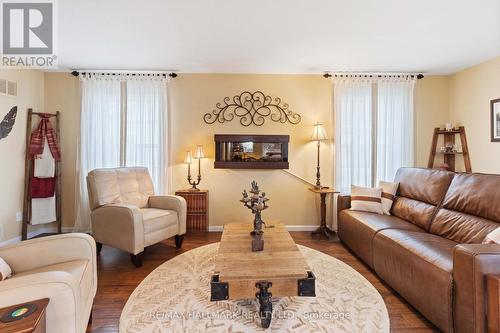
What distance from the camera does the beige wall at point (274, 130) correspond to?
376 centimetres

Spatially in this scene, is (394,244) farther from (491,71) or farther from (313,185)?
(491,71)

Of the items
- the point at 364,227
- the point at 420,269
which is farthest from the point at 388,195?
the point at 420,269

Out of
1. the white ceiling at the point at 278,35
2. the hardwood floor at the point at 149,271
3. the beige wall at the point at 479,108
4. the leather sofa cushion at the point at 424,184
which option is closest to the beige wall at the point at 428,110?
the beige wall at the point at 479,108

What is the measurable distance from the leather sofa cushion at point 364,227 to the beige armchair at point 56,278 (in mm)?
2457

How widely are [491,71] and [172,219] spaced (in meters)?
4.65

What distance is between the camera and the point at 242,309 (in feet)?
5.90

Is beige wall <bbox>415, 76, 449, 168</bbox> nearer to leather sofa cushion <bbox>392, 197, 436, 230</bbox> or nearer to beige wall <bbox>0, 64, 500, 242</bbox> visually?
beige wall <bbox>0, 64, 500, 242</bbox>

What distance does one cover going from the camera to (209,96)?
376 cm

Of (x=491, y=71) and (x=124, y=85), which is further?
(x=124, y=85)

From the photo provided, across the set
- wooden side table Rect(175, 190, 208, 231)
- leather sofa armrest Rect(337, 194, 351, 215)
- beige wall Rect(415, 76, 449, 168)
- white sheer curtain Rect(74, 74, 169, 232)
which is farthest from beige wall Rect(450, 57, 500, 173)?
white sheer curtain Rect(74, 74, 169, 232)

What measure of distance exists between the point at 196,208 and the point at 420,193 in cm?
292

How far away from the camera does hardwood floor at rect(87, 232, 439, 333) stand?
1.72 meters

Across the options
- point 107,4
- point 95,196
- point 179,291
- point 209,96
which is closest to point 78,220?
point 95,196

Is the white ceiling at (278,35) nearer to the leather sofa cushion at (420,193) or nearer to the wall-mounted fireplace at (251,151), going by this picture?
the wall-mounted fireplace at (251,151)
